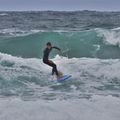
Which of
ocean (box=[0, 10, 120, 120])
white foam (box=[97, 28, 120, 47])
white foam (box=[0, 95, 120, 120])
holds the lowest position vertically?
white foam (box=[0, 95, 120, 120])

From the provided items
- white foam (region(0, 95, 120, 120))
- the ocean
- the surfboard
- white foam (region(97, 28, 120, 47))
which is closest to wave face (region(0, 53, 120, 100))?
the ocean

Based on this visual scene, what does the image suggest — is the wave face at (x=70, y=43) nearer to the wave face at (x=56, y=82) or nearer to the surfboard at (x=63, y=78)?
the wave face at (x=56, y=82)

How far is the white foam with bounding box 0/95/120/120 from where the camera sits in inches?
406

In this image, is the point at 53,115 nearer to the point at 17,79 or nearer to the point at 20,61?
the point at 17,79

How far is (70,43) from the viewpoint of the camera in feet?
80.4

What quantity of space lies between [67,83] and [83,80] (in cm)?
72

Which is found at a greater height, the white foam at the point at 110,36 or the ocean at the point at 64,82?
the white foam at the point at 110,36

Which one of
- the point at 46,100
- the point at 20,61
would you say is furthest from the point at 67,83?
the point at 20,61

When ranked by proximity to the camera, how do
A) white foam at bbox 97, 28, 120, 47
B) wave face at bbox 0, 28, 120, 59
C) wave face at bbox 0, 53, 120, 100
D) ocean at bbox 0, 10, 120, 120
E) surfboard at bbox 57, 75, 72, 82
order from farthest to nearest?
white foam at bbox 97, 28, 120, 47 < wave face at bbox 0, 28, 120, 59 < surfboard at bbox 57, 75, 72, 82 < wave face at bbox 0, 53, 120, 100 < ocean at bbox 0, 10, 120, 120

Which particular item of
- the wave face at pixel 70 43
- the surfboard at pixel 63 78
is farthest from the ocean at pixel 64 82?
the surfboard at pixel 63 78

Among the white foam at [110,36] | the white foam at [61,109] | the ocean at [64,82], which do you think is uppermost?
the white foam at [110,36]

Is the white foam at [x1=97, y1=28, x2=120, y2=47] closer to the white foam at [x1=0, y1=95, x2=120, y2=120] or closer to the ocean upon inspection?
the ocean

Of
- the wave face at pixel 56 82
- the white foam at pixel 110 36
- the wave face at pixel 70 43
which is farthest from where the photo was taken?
the white foam at pixel 110 36

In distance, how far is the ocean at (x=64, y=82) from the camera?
426 inches
